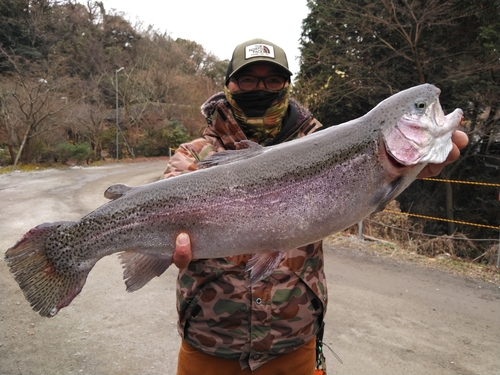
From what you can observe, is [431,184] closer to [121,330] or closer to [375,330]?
[375,330]

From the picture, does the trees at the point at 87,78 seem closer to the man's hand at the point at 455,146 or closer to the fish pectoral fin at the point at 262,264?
the fish pectoral fin at the point at 262,264

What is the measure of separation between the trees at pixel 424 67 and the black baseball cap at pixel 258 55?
1239 centimetres

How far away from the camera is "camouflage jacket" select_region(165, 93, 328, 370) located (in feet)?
8.06

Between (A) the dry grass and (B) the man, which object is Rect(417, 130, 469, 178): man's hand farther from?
(A) the dry grass

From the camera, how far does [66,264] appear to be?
2.38m

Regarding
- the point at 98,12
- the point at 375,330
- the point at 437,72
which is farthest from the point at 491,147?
the point at 98,12

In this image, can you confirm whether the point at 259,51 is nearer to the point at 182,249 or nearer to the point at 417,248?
the point at 182,249

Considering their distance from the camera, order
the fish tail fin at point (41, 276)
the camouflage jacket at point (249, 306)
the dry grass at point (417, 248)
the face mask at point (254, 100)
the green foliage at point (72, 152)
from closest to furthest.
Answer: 1. the fish tail fin at point (41, 276)
2. the camouflage jacket at point (249, 306)
3. the face mask at point (254, 100)
4. the dry grass at point (417, 248)
5. the green foliage at point (72, 152)

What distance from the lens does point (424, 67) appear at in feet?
49.0

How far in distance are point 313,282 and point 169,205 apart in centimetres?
108

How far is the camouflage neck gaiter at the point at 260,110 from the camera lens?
9.55ft

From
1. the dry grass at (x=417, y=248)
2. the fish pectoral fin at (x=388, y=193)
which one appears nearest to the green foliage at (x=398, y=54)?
the dry grass at (x=417, y=248)

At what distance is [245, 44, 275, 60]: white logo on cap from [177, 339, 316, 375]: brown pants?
2.07 metres

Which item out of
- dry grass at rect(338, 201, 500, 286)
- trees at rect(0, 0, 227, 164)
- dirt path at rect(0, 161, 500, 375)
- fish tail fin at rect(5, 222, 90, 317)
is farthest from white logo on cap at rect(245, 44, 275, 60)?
trees at rect(0, 0, 227, 164)
